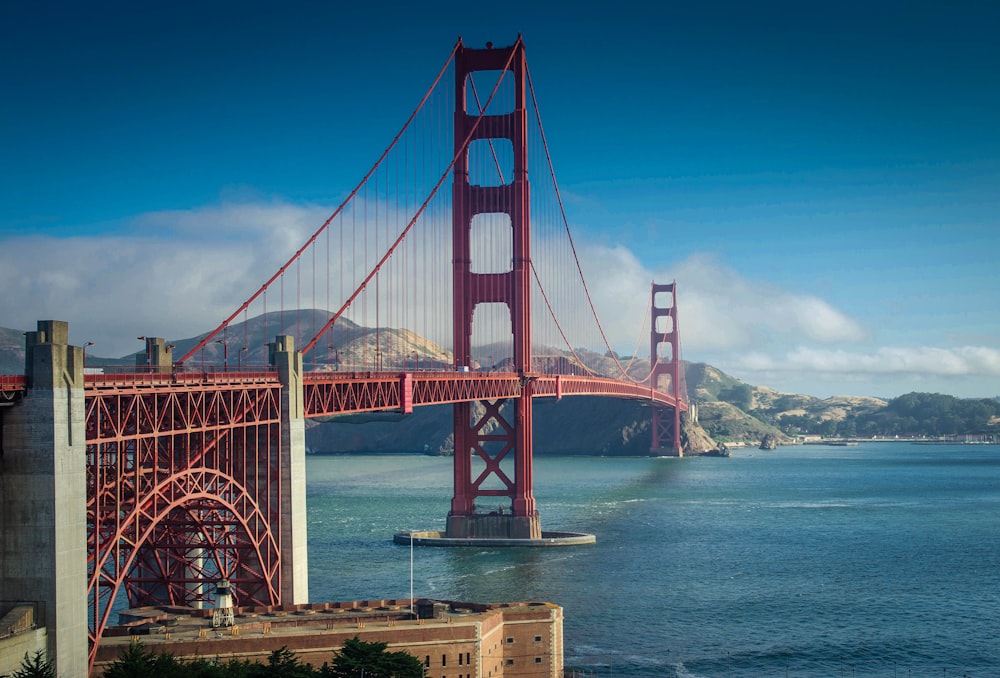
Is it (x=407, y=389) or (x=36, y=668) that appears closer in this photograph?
(x=36, y=668)

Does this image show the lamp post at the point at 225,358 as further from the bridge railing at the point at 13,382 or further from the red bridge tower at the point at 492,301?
the red bridge tower at the point at 492,301

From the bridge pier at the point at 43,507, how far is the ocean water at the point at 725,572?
724 inches

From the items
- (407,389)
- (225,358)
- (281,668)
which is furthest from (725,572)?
(281,668)

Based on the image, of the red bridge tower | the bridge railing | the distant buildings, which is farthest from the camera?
the red bridge tower

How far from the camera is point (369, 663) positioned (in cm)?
3123

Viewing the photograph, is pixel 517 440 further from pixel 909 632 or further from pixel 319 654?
pixel 319 654

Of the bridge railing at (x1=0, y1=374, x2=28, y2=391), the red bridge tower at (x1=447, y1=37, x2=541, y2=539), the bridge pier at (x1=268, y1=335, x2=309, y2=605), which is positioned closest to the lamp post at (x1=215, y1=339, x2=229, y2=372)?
the bridge pier at (x1=268, y1=335, x2=309, y2=605)

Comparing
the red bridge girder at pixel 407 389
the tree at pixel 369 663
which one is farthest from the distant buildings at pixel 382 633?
the red bridge girder at pixel 407 389

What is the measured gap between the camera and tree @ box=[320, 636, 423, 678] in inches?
1220

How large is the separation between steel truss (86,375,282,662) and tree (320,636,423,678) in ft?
19.1

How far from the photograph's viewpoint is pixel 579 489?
10938 cm

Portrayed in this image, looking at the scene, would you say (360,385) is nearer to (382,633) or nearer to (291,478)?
(291,478)

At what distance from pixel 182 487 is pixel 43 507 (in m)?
8.13

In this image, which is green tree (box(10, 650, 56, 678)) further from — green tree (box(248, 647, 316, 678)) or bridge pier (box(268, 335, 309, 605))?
bridge pier (box(268, 335, 309, 605))
